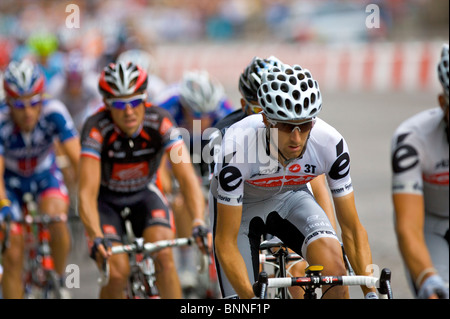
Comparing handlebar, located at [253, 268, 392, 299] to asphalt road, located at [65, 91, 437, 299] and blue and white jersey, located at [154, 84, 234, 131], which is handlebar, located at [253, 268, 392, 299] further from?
blue and white jersey, located at [154, 84, 234, 131]

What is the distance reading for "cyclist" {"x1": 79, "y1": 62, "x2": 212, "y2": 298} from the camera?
6715 millimetres

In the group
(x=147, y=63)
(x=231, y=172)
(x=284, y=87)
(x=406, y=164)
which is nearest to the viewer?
(x=284, y=87)

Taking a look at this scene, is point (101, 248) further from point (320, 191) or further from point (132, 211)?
point (320, 191)

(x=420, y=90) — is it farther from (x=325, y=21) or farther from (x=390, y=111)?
(x=325, y=21)

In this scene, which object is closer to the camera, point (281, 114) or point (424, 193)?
point (281, 114)

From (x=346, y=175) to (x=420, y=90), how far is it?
18157 millimetres

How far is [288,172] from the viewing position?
17.0ft

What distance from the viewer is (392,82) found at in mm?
23281

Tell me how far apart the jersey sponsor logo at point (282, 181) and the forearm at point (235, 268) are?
50 centimetres

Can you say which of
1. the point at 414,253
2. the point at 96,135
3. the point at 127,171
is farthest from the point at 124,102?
the point at 414,253

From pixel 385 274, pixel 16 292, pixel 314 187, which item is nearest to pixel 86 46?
pixel 16 292

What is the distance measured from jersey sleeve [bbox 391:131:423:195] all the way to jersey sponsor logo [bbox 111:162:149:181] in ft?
7.85

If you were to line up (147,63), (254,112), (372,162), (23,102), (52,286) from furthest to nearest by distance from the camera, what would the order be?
(372,162) < (147,63) < (23,102) < (52,286) < (254,112)

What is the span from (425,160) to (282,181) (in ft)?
3.35
